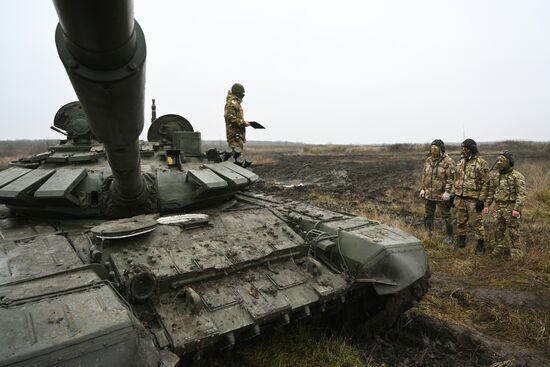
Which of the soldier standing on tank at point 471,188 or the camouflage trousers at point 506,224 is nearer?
the camouflage trousers at point 506,224

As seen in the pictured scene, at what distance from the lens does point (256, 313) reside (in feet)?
14.2

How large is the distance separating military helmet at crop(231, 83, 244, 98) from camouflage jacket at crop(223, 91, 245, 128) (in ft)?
0.43

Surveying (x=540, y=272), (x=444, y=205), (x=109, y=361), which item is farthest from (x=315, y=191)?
(x=109, y=361)

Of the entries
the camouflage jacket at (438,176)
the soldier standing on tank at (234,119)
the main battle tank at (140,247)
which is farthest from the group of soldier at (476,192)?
the soldier standing on tank at (234,119)

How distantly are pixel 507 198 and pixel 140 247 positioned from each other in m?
7.26

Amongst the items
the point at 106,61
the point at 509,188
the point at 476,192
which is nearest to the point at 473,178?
the point at 476,192

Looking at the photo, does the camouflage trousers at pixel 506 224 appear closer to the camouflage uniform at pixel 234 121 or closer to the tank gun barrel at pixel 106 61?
the camouflage uniform at pixel 234 121

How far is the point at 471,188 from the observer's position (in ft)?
30.6

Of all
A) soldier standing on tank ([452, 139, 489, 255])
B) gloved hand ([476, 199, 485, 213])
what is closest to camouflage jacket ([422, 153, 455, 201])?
soldier standing on tank ([452, 139, 489, 255])

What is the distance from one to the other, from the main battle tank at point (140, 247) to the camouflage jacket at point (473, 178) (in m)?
4.37

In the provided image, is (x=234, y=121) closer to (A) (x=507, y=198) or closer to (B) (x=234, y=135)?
(B) (x=234, y=135)

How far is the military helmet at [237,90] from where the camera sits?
28.5 feet

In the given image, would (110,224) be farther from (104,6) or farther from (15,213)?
(104,6)

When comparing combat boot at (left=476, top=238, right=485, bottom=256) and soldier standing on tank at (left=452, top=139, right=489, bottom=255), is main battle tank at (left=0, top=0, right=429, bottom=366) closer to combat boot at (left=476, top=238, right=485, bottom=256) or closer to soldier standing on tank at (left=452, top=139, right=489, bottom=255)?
soldier standing on tank at (left=452, top=139, right=489, bottom=255)
